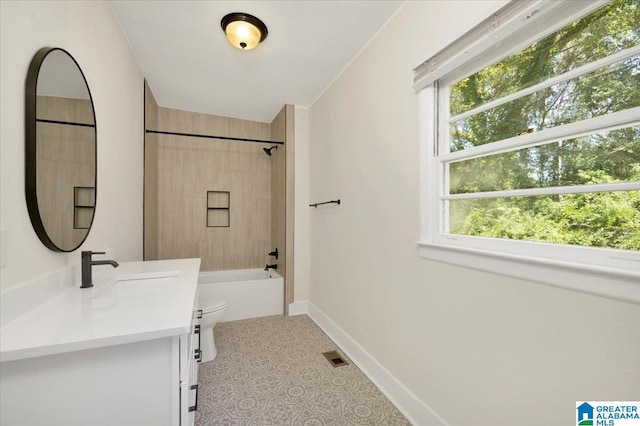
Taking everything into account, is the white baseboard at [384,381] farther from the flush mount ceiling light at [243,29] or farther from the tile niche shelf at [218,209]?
the flush mount ceiling light at [243,29]

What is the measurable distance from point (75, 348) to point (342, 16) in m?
2.12

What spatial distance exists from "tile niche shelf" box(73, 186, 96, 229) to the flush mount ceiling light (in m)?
1.31

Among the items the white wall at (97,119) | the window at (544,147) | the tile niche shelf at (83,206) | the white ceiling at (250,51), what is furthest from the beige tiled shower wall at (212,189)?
the window at (544,147)

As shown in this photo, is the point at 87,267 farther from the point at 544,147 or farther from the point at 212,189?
the point at 212,189

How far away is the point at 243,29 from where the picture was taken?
70.6 inches

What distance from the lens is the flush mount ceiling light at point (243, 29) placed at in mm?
1743

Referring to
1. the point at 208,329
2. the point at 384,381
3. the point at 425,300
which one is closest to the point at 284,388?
the point at 384,381

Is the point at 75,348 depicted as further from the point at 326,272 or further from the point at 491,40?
the point at 326,272

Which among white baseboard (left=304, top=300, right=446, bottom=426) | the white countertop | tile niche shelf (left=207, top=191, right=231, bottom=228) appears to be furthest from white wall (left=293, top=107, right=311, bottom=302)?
the white countertop

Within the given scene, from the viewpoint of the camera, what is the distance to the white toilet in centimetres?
210

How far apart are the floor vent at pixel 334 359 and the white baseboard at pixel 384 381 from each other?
0.24 ft

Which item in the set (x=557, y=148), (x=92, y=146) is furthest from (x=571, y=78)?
(x=92, y=146)

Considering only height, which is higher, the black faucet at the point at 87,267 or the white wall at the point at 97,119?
the white wall at the point at 97,119

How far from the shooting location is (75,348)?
0.72 metres
